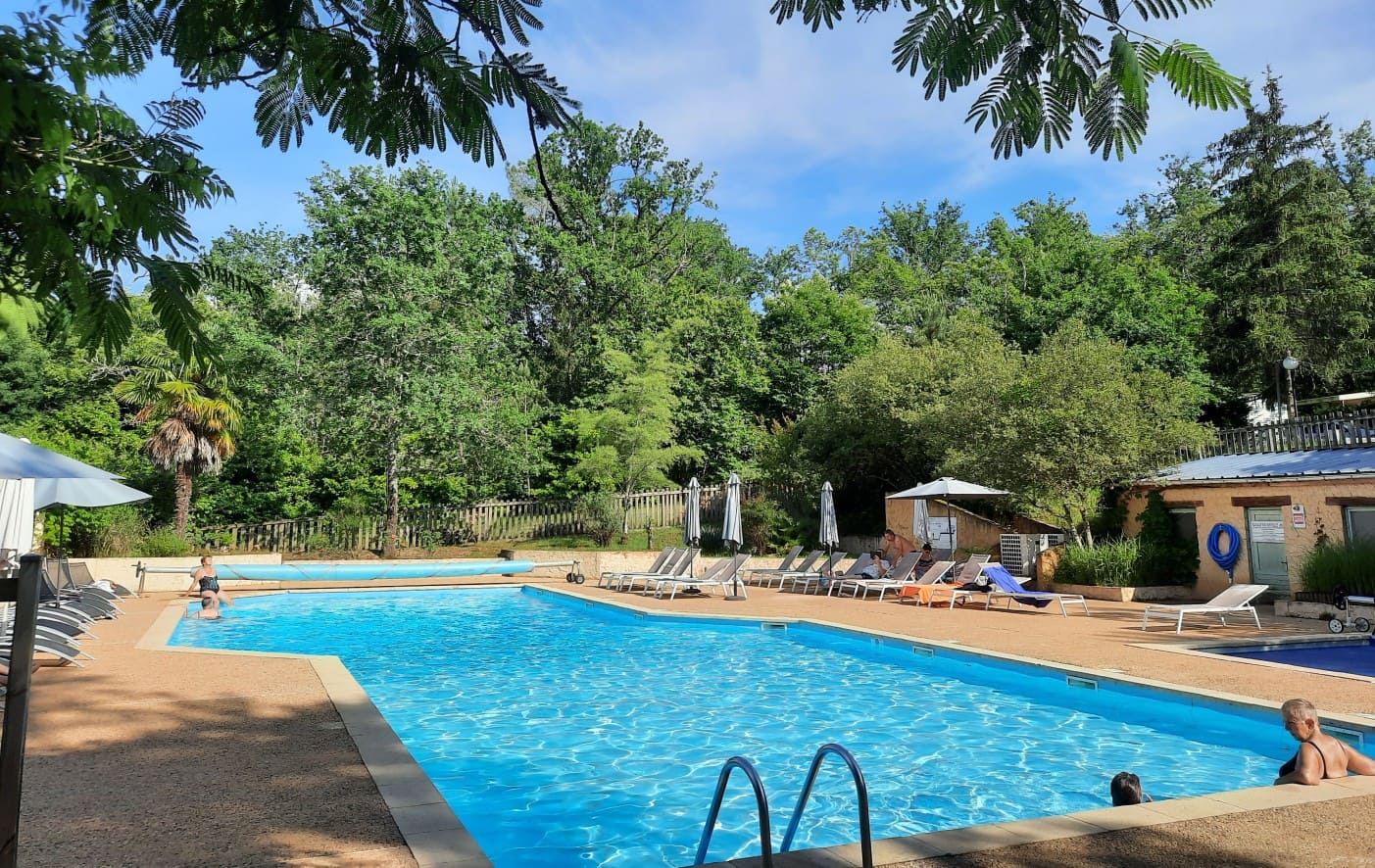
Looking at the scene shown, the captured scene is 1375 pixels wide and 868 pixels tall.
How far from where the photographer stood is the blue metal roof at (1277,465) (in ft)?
49.8

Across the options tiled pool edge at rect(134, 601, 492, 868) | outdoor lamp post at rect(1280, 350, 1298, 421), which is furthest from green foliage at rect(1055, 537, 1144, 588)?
tiled pool edge at rect(134, 601, 492, 868)

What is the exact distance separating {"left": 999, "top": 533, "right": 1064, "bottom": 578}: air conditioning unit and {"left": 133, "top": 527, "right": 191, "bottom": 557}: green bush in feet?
64.9

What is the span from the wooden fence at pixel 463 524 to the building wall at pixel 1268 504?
1359 cm

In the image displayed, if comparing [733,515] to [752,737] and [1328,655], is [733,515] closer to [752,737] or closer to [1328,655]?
[1328,655]

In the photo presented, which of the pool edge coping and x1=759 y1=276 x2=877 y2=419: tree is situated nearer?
the pool edge coping

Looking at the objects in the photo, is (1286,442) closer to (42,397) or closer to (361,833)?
(361,833)

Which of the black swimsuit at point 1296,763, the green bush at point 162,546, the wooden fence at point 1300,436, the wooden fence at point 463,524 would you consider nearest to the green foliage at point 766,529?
the wooden fence at point 463,524

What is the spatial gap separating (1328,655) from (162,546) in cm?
2278

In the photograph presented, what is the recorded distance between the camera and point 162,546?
67.4 ft

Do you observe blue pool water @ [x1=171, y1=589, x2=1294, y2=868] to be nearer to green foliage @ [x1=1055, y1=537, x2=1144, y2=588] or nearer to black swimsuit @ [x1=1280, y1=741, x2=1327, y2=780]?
black swimsuit @ [x1=1280, y1=741, x2=1327, y2=780]

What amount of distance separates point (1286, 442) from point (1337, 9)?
1871cm

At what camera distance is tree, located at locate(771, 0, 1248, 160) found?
7.50ft

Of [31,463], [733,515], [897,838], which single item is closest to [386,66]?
[897,838]

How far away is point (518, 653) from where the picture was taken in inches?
500
